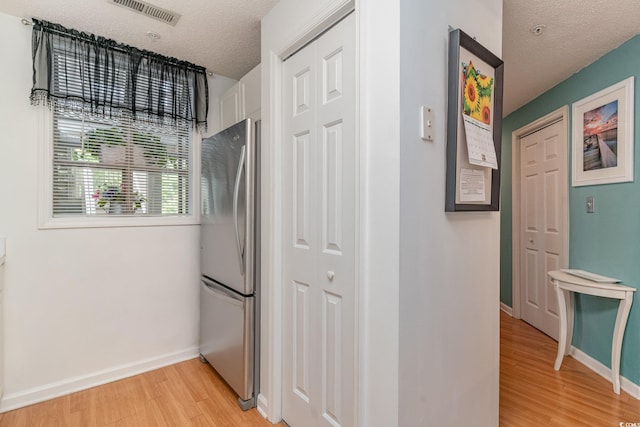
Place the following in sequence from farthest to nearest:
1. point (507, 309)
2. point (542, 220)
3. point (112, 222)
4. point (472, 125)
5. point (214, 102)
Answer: point (507, 309)
point (542, 220)
point (214, 102)
point (112, 222)
point (472, 125)

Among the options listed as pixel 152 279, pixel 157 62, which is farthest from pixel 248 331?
pixel 157 62

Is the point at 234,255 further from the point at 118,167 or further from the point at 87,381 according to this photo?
the point at 87,381

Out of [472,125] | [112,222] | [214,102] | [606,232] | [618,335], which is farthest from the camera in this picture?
[214,102]

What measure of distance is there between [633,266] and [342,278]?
224 cm

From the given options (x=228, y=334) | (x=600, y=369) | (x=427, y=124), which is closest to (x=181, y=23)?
(x=427, y=124)

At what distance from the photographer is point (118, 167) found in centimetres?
236

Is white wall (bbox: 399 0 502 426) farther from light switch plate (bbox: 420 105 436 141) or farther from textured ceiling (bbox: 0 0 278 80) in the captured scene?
textured ceiling (bbox: 0 0 278 80)

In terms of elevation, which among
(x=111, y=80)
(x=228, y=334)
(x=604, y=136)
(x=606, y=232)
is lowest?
(x=228, y=334)

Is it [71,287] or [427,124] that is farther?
[71,287]

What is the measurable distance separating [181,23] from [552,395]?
3476 mm

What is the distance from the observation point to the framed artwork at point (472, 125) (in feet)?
4.28

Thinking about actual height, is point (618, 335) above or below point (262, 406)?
above

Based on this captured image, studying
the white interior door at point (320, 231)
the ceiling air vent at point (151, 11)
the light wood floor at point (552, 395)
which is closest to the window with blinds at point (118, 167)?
the ceiling air vent at point (151, 11)

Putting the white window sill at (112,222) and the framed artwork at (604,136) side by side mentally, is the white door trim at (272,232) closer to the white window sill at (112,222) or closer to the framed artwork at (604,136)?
the white window sill at (112,222)
